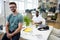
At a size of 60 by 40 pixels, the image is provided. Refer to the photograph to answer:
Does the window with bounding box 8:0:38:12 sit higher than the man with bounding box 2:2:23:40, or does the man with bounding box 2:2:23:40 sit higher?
the window with bounding box 8:0:38:12

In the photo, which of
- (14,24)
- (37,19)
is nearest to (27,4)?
(37,19)

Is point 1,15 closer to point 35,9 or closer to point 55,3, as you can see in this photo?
point 35,9

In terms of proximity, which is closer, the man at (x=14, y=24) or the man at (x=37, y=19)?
the man at (x=14, y=24)

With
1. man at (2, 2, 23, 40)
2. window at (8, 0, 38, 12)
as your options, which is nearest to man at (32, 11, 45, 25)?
window at (8, 0, 38, 12)

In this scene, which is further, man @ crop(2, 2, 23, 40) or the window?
A: the window

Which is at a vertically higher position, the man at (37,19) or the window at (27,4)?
the window at (27,4)

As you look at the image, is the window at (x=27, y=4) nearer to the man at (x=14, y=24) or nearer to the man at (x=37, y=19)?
the man at (x=37, y=19)

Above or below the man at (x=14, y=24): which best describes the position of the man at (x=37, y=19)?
below

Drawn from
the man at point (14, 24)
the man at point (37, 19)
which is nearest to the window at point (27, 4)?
the man at point (37, 19)

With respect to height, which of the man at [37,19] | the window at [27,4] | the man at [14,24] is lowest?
the man at [37,19]

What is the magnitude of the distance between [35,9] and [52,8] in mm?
970

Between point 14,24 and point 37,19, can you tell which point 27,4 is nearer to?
point 37,19

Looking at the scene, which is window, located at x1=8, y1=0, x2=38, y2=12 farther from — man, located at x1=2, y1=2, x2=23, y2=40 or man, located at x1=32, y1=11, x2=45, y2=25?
man, located at x1=2, y1=2, x2=23, y2=40

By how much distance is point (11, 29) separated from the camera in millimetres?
1749
